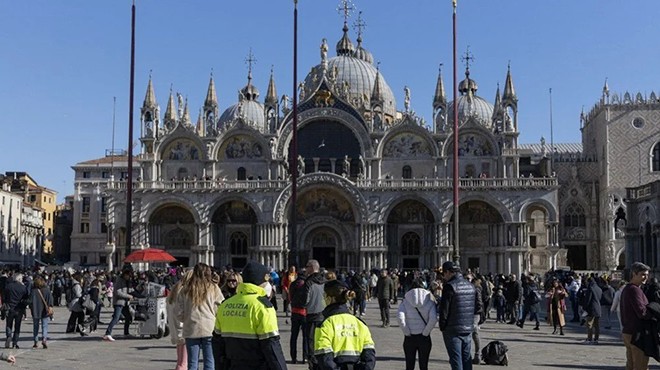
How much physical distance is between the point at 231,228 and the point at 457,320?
5004cm

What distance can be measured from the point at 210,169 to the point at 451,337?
51196 millimetres

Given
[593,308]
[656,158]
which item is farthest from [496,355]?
[656,158]

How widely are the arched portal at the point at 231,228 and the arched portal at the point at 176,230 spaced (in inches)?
77.6

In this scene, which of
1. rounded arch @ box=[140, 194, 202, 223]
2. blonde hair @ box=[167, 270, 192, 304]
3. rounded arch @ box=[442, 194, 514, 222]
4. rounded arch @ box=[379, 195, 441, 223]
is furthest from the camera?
rounded arch @ box=[140, 194, 202, 223]

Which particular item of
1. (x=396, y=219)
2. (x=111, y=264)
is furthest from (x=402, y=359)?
(x=111, y=264)

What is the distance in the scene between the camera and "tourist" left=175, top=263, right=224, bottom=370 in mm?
11828

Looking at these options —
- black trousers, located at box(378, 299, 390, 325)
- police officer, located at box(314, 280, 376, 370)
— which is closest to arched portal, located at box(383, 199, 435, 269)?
black trousers, located at box(378, 299, 390, 325)

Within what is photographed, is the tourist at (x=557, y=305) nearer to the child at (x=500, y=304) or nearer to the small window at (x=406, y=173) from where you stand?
the child at (x=500, y=304)

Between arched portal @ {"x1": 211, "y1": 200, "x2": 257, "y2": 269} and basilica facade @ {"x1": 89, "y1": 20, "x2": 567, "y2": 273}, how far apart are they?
8 cm

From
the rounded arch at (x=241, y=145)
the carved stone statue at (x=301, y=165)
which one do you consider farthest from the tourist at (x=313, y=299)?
the rounded arch at (x=241, y=145)

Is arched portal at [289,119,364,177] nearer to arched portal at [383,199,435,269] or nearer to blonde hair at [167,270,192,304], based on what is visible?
arched portal at [383,199,435,269]

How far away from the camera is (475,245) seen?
59.0 metres

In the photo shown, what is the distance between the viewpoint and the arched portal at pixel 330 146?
201 ft

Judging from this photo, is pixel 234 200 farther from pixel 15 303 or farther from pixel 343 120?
pixel 15 303
